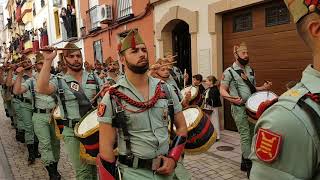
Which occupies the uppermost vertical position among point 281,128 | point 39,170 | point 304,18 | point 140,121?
point 304,18

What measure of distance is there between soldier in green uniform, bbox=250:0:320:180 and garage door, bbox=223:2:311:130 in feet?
Result: 16.5

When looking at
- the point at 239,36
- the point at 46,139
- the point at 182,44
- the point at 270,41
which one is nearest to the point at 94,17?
the point at 182,44

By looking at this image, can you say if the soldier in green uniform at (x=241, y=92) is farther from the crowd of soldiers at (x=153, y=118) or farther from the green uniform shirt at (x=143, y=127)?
the green uniform shirt at (x=143, y=127)

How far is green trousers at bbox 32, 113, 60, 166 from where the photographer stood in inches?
212

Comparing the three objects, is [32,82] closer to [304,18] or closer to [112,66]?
[112,66]

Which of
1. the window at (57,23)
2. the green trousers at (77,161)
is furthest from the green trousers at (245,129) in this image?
the window at (57,23)

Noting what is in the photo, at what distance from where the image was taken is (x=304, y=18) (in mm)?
1276

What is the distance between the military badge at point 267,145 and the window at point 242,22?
6.29m

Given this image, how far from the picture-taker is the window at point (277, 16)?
633 cm

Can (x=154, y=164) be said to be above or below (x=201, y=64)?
below

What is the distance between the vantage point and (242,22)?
7.39m

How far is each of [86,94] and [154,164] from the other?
6.63 feet

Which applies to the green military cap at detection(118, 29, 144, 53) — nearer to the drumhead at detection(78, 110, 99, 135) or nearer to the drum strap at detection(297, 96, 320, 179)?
the drumhead at detection(78, 110, 99, 135)

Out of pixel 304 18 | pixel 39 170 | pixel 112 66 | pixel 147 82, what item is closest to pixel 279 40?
pixel 112 66
